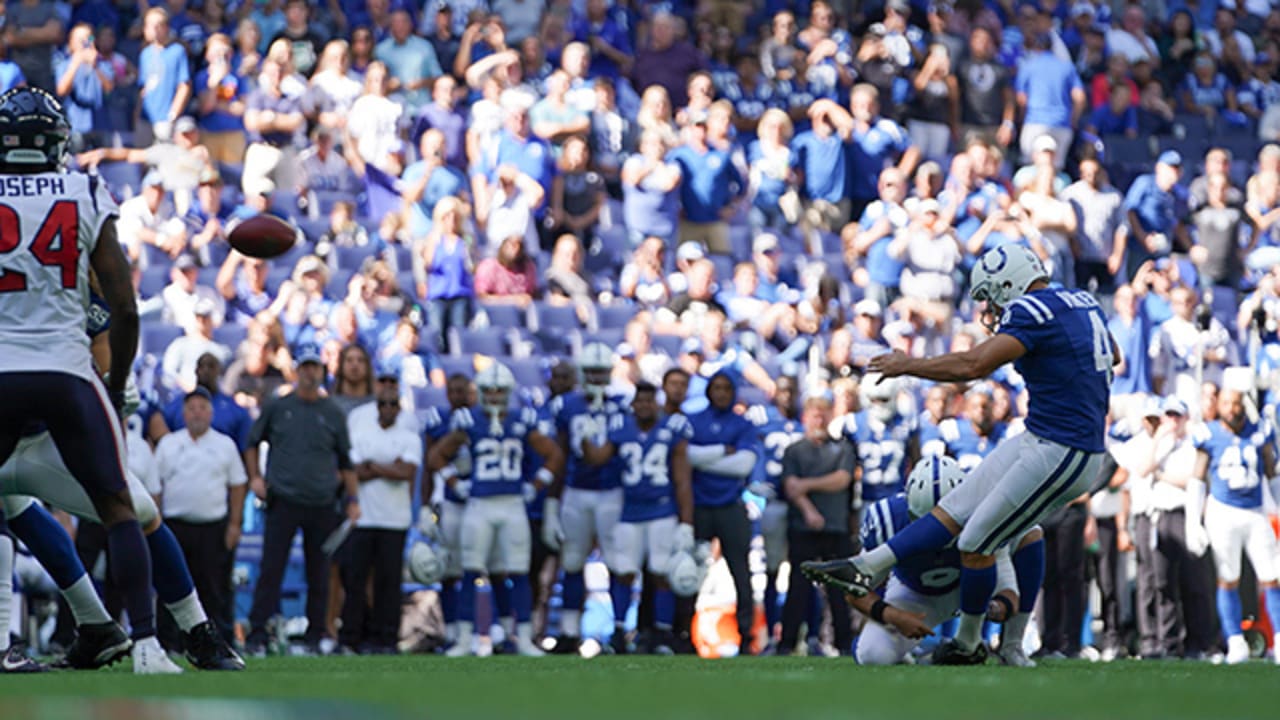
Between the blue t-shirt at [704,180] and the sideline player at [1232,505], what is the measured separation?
458 cm

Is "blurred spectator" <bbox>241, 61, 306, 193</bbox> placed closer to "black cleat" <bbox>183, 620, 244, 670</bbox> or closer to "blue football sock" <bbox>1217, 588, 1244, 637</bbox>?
"blue football sock" <bbox>1217, 588, 1244, 637</bbox>

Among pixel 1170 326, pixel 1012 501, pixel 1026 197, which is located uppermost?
pixel 1026 197

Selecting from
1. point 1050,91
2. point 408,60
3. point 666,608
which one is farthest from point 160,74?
point 1050,91

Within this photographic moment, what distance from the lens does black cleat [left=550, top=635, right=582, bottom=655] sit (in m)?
12.4

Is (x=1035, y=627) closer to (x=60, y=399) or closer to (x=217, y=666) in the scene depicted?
(x=217, y=666)

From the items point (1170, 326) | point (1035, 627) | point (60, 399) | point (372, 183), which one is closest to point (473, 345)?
point (372, 183)

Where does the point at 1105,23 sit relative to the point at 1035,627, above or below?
above

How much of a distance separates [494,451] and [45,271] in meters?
5.71

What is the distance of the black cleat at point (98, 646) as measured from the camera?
746 cm

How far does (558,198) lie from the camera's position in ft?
52.8

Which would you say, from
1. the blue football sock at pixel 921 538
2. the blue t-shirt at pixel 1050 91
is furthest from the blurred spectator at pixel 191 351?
the blue t-shirt at pixel 1050 91

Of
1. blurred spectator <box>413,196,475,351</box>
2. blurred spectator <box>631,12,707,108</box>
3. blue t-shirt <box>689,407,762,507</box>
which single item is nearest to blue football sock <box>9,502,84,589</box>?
blue t-shirt <box>689,407,762,507</box>

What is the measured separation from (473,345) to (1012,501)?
6.84 metres

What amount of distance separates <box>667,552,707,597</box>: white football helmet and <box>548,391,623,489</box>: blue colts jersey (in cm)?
70
